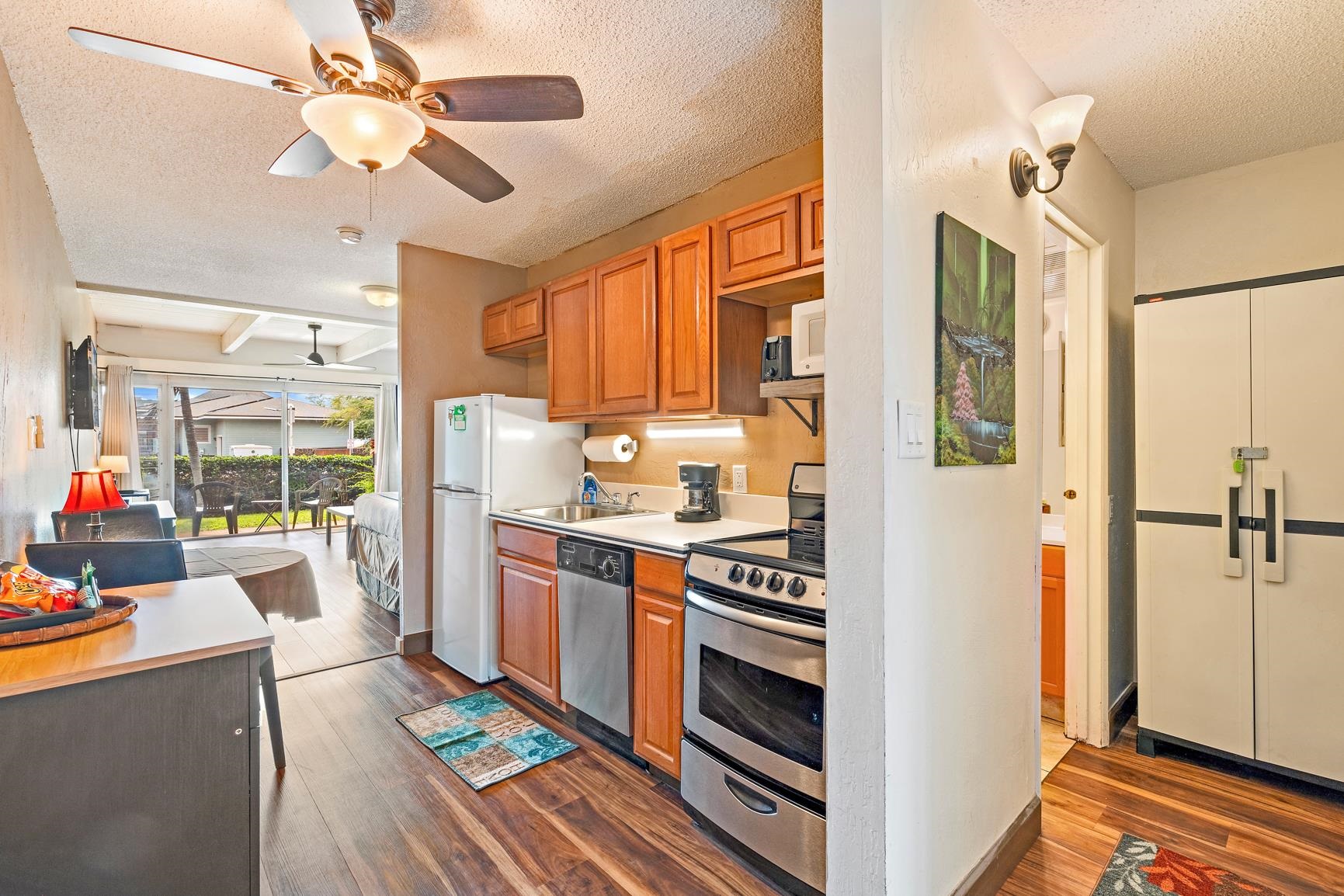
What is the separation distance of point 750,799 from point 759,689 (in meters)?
0.34

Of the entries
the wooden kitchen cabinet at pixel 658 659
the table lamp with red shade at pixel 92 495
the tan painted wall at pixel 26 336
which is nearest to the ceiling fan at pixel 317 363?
the tan painted wall at pixel 26 336

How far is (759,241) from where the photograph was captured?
238 centimetres

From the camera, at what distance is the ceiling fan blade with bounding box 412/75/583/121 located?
1.67 meters

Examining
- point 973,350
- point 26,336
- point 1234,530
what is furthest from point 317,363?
point 1234,530

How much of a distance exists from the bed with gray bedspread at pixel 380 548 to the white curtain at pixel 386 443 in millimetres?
3221

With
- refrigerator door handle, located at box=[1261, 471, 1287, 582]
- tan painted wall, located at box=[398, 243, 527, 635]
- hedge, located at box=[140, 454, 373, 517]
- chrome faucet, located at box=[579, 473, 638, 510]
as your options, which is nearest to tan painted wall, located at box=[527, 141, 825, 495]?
chrome faucet, located at box=[579, 473, 638, 510]

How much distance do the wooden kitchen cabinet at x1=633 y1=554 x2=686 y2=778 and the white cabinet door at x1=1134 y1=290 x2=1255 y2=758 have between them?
77.6 inches

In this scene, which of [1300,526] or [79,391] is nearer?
[1300,526]

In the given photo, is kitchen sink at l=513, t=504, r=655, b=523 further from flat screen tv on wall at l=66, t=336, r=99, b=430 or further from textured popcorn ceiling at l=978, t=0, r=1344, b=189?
flat screen tv on wall at l=66, t=336, r=99, b=430

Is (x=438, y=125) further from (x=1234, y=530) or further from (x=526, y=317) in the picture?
(x=1234, y=530)

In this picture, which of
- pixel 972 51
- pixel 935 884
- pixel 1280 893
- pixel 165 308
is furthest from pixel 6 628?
pixel 165 308

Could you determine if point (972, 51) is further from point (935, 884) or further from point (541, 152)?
point (935, 884)

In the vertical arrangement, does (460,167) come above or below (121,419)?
above

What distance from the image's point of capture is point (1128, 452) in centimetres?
296
